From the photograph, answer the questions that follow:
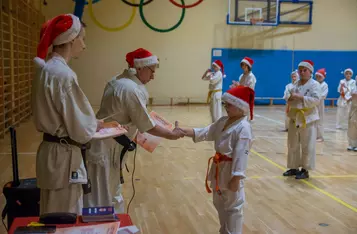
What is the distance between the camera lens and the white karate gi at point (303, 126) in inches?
208

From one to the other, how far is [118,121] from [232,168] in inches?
35.8

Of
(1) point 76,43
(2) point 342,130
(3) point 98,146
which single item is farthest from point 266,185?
(2) point 342,130

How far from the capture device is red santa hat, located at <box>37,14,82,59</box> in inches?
91.0

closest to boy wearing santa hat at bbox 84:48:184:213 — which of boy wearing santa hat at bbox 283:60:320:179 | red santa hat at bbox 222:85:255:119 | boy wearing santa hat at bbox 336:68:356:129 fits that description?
red santa hat at bbox 222:85:255:119

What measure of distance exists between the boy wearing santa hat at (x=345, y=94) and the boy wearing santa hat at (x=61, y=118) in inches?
332

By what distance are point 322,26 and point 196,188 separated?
12097 millimetres

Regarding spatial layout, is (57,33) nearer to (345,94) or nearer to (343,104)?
(345,94)

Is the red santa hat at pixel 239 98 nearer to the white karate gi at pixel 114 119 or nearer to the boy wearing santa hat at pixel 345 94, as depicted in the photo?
the white karate gi at pixel 114 119

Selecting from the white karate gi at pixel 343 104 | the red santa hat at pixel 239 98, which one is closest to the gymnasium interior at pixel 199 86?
the white karate gi at pixel 343 104

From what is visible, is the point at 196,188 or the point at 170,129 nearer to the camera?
the point at 170,129

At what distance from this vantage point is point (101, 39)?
14.1m

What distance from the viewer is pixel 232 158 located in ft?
9.75

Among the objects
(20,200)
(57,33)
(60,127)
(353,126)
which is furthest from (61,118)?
(353,126)

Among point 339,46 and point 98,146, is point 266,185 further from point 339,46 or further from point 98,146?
point 339,46
